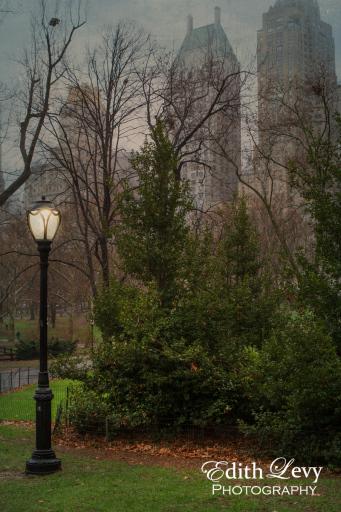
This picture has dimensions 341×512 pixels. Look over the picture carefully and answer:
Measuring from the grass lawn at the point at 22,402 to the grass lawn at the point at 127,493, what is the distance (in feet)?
33.7

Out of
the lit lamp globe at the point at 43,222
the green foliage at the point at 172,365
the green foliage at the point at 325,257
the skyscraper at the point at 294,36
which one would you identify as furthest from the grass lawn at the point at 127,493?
the skyscraper at the point at 294,36

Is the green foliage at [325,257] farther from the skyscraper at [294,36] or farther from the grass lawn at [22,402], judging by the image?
the skyscraper at [294,36]

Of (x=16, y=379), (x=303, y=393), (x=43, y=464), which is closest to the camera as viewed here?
(x=43, y=464)

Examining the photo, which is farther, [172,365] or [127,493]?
[172,365]

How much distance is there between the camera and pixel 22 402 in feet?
82.4

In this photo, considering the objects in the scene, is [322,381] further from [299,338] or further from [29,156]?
[29,156]

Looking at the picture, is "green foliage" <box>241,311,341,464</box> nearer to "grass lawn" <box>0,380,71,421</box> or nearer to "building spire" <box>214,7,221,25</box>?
"grass lawn" <box>0,380,71,421</box>

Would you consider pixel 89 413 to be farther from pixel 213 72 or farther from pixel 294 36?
pixel 294 36

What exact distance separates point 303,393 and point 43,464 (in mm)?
4418

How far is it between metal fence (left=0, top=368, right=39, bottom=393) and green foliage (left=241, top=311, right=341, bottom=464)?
823 inches

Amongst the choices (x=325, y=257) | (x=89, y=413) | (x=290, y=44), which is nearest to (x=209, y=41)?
(x=290, y=44)

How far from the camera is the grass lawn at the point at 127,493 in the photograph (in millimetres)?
7402

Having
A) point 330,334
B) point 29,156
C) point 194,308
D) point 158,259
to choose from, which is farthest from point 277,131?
point 330,334

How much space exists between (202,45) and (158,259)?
1670 cm
